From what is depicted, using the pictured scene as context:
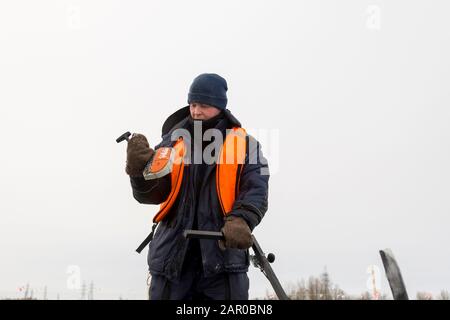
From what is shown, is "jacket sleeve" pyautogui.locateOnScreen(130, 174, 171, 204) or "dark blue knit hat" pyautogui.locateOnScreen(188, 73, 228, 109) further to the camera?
"dark blue knit hat" pyautogui.locateOnScreen(188, 73, 228, 109)

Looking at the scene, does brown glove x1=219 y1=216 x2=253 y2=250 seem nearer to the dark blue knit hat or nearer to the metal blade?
the dark blue knit hat

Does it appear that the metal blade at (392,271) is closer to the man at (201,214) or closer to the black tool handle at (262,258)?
the black tool handle at (262,258)

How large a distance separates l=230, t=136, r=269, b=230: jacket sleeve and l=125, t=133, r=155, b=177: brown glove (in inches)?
34.3

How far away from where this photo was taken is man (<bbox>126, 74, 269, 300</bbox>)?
445 cm

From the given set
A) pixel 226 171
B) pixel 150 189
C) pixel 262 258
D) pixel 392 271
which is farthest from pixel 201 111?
pixel 392 271

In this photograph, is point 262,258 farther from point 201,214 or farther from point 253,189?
point 201,214

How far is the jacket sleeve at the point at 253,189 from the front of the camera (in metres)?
4.37

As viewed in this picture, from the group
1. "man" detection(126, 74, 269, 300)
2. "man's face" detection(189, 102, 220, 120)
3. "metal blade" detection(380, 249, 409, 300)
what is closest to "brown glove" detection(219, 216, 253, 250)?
"man" detection(126, 74, 269, 300)

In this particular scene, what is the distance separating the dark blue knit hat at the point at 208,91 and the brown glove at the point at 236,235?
135 centimetres

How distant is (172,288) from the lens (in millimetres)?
4551

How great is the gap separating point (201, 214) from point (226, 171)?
0.44 metres
